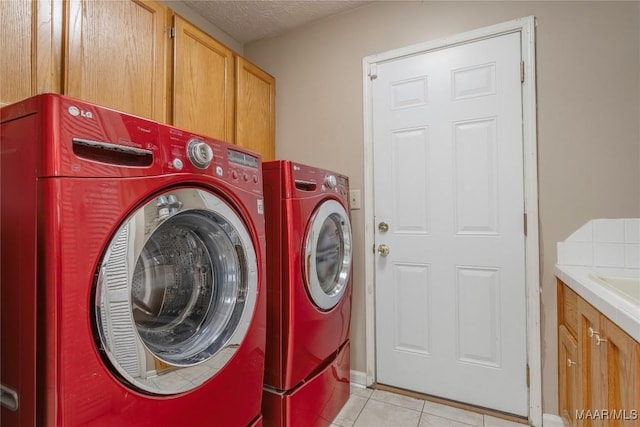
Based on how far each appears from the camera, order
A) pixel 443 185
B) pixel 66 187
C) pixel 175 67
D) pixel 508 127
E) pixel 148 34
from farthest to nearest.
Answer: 1. pixel 443 185
2. pixel 508 127
3. pixel 175 67
4. pixel 148 34
5. pixel 66 187

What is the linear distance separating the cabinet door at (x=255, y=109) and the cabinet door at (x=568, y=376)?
189 cm

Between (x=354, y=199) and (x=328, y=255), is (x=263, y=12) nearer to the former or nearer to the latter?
(x=354, y=199)

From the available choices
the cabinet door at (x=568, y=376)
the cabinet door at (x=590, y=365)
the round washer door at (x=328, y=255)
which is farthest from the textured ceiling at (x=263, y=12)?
the cabinet door at (x=568, y=376)

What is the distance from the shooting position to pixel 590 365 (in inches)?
46.1

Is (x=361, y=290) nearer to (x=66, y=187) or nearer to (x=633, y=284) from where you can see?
(x=633, y=284)

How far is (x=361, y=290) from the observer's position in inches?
80.2

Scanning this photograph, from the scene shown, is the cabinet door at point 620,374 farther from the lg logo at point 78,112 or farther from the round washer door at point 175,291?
the lg logo at point 78,112

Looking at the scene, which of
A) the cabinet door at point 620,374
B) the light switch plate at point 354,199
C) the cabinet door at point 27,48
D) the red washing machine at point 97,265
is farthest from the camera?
the light switch plate at point 354,199

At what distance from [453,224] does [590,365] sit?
83 cm

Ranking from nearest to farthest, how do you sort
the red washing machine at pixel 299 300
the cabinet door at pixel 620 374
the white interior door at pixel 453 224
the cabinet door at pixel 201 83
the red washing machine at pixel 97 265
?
1. the red washing machine at pixel 97 265
2. the cabinet door at pixel 620 374
3. the red washing machine at pixel 299 300
4. the cabinet door at pixel 201 83
5. the white interior door at pixel 453 224

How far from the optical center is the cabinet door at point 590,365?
1.07m

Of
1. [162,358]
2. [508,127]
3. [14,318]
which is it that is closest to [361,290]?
[508,127]

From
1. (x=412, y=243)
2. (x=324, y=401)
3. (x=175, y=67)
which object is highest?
(x=175, y=67)

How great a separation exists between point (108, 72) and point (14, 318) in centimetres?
100
